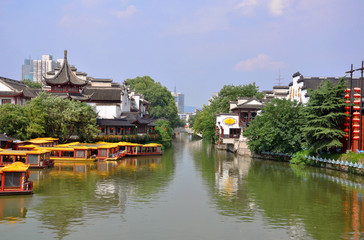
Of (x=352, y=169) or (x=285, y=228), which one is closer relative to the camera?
(x=285, y=228)

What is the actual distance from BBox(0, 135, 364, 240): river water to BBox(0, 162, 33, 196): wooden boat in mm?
753

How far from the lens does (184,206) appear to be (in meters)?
24.8

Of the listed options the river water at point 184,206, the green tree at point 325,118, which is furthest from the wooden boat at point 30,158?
the green tree at point 325,118

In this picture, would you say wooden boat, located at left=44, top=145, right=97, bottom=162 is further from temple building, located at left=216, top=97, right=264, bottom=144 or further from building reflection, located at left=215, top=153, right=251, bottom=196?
temple building, located at left=216, top=97, right=264, bottom=144

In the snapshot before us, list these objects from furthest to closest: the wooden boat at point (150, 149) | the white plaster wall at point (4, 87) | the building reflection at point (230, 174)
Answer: the white plaster wall at point (4, 87), the wooden boat at point (150, 149), the building reflection at point (230, 174)

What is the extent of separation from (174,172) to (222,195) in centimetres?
1220

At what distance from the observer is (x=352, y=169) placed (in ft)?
122

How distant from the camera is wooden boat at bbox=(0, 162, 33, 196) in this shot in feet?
81.6

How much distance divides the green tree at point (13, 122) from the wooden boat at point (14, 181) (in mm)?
21394

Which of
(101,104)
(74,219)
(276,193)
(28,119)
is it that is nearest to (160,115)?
(101,104)

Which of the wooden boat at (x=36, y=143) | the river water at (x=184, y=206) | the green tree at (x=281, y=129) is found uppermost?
the green tree at (x=281, y=129)

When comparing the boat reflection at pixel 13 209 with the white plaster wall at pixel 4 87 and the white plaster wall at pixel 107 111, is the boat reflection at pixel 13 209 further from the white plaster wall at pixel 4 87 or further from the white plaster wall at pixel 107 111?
the white plaster wall at pixel 107 111

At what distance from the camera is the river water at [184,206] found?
19312mm

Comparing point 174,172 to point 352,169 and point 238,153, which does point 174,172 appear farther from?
point 238,153
